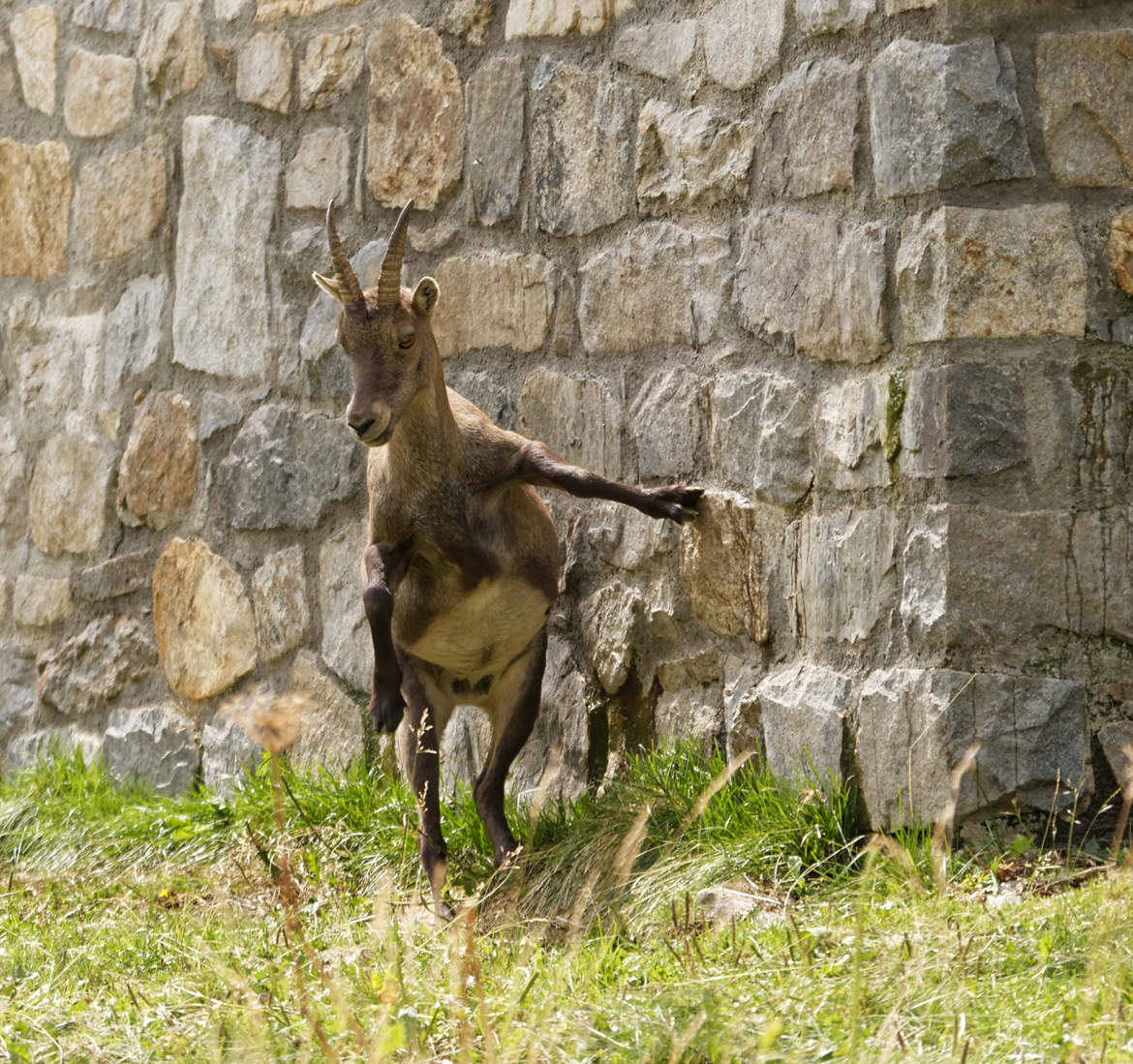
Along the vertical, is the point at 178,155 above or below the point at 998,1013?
above

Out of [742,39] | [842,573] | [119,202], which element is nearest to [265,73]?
[119,202]

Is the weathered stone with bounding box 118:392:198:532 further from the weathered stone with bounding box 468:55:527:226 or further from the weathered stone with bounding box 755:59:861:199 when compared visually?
the weathered stone with bounding box 755:59:861:199

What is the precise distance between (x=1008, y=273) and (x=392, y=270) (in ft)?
5.16

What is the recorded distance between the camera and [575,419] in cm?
487

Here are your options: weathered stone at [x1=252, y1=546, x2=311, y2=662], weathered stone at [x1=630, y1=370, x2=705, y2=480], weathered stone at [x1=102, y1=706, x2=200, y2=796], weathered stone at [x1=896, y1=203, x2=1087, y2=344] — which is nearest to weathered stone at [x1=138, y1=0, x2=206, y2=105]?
weathered stone at [x1=252, y1=546, x2=311, y2=662]

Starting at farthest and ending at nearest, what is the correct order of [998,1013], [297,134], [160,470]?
1. [160,470]
2. [297,134]
3. [998,1013]

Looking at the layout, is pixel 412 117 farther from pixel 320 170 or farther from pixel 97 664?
pixel 97 664

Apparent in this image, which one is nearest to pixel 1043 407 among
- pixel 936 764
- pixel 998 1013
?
pixel 936 764

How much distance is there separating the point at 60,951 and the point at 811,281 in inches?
98.0

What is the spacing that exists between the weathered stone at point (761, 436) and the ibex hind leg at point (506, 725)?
77cm

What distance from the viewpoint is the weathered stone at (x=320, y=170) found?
18.2ft

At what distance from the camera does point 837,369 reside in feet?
13.5

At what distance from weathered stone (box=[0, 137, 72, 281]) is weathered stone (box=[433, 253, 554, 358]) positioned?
2196 millimetres

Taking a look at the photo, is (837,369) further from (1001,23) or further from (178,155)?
(178,155)
